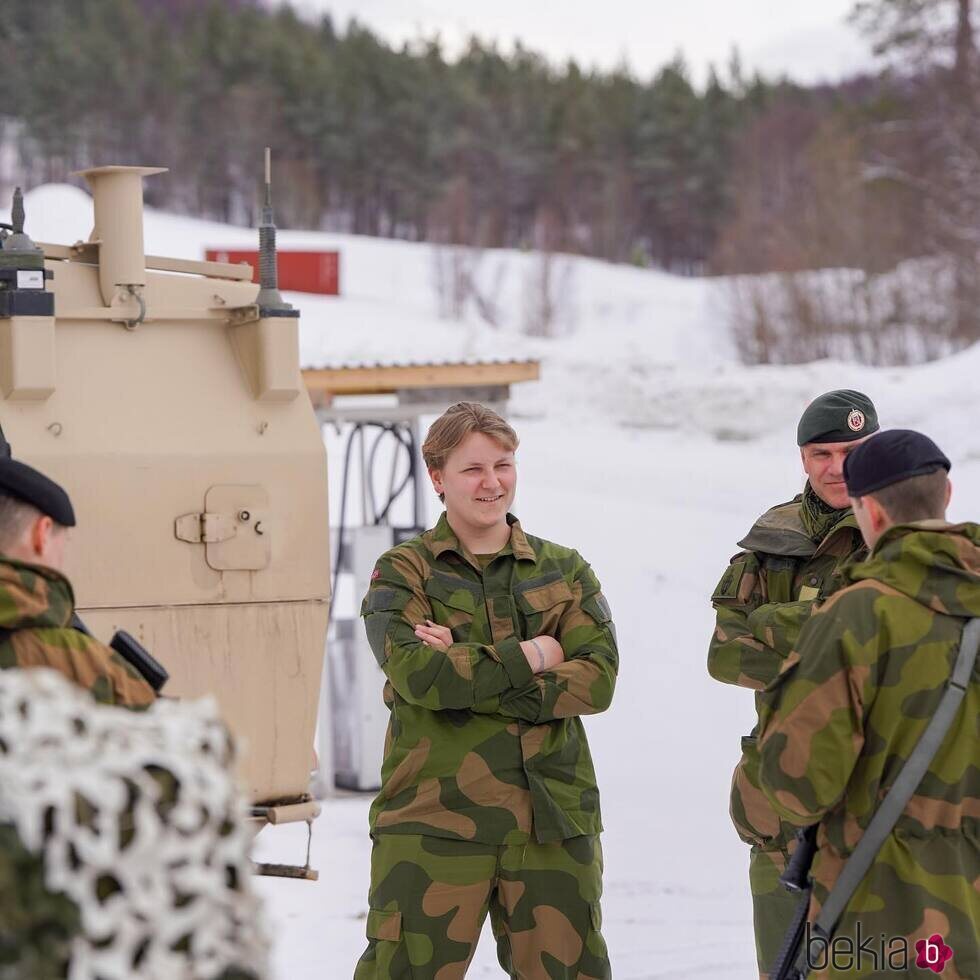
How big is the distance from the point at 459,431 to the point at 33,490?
1.45 meters

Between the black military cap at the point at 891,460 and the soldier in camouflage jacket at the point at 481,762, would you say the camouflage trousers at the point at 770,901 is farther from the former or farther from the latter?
the black military cap at the point at 891,460

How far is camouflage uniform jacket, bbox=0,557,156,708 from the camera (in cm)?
256

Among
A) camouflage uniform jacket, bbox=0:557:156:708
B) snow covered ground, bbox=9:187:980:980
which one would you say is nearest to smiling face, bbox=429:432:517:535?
camouflage uniform jacket, bbox=0:557:156:708

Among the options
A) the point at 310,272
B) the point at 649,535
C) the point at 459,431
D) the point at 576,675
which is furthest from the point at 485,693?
the point at 310,272

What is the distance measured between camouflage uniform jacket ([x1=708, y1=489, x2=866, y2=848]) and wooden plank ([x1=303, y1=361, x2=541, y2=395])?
401cm

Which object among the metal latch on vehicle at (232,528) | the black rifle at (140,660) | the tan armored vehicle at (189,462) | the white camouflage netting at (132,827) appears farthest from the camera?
the metal latch on vehicle at (232,528)

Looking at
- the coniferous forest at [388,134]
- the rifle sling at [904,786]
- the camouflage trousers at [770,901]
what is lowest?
the camouflage trousers at [770,901]

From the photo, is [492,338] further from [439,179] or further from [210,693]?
[439,179]

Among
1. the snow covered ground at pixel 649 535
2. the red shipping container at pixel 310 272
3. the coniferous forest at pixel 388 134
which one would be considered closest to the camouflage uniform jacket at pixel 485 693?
the snow covered ground at pixel 649 535

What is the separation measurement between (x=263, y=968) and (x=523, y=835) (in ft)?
5.80

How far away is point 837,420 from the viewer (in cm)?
388

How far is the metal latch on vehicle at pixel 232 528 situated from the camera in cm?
467

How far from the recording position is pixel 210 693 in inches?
183

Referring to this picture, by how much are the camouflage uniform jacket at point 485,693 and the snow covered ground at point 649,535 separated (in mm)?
1595
